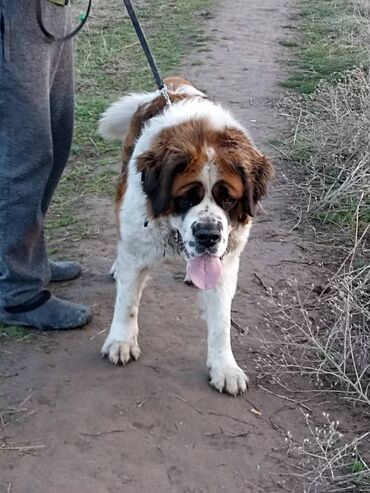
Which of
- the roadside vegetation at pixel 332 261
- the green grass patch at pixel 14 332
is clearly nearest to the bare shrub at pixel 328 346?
the roadside vegetation at pixel 332 261

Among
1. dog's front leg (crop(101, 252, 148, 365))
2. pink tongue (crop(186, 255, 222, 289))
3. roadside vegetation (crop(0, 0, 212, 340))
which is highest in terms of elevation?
pink tongue (crop(186, 255, 222, 289))

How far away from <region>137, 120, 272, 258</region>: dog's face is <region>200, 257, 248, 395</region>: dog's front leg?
292 millimetres

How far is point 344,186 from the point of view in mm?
5500

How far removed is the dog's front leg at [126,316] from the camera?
12.5ft

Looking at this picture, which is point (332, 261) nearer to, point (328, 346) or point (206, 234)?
point (328, 346)

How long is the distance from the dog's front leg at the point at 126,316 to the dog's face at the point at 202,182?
39 cm

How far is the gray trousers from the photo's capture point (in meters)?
3.59

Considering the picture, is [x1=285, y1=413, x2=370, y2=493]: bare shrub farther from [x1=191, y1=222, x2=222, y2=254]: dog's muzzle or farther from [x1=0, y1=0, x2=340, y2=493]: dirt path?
[x1=191, y1=222, x2=222, y2=254]: dog's muzzle

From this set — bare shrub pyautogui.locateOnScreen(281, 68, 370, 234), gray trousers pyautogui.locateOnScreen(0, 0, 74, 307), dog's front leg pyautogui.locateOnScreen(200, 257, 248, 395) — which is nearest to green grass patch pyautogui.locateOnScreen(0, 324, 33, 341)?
gray trousers pyautogui.locateOnScreen(0, 0, 74, 307)

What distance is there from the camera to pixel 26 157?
12.4 ft

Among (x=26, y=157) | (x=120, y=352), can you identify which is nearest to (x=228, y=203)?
(x=120, y=352)

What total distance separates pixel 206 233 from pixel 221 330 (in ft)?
2.05

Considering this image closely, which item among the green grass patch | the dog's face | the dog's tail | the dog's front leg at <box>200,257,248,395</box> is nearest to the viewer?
the dog's face

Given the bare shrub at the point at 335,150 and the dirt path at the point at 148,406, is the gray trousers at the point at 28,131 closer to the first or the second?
the dirt path at the point at 148,406
